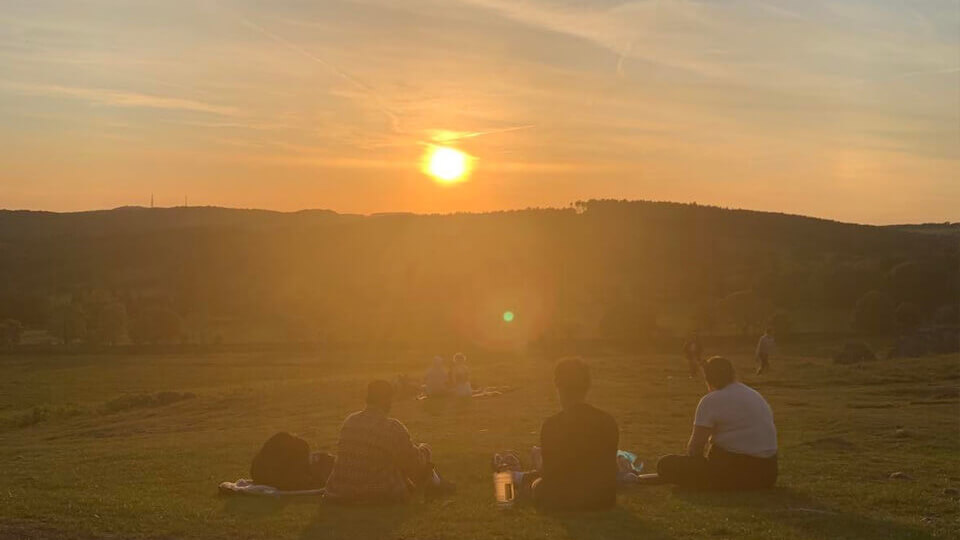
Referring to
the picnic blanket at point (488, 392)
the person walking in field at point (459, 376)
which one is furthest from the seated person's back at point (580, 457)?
the picnic blanket at point (488, 392)

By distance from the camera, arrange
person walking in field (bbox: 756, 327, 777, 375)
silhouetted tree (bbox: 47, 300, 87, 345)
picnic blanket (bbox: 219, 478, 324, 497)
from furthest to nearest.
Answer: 1. silhouetted tree (bbox: 47, 300, 87, 345)
2. person walking in field (bbox: 756, 327, 777, 375)
3. picnic blanket (bbox: 219, 478, 324, 497)

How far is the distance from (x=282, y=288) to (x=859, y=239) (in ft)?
283

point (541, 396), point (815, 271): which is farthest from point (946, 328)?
point (815, 271)

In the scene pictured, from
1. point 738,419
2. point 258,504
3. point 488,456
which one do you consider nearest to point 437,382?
point 488,456

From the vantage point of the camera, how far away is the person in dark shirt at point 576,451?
12.6 m

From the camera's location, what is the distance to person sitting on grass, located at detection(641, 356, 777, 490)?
13969mm

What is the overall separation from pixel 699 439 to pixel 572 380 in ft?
8.79

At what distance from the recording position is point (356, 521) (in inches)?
509

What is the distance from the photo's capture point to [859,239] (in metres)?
155

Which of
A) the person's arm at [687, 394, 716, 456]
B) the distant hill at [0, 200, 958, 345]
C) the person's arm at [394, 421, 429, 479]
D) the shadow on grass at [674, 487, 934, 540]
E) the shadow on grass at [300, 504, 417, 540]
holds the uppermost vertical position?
the distant hill at [0, 200, 958, 345]

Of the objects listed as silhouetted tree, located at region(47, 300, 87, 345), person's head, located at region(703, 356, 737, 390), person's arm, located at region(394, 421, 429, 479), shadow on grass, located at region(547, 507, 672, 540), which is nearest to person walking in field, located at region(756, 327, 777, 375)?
person's head, located at region(703, 356, 737, 390)

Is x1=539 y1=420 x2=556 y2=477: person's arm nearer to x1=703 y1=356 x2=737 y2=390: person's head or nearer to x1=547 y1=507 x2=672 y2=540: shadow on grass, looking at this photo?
x1=547 y1=507 x2=672 y2=540: shadow on grass

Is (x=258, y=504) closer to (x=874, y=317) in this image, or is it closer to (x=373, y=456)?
(x=373, y=456)

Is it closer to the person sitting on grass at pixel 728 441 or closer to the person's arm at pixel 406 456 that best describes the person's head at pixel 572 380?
the person sitting on grass at pixel 728 441
